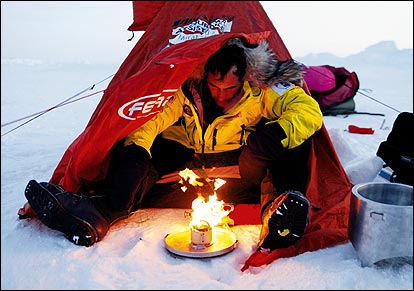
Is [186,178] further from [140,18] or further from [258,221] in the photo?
[140,18]

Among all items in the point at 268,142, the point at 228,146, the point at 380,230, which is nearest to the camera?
the point at 380,230

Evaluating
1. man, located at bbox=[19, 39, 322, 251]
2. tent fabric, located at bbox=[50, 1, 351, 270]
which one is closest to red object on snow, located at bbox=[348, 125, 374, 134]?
tent fabric, located at bbox=[50, 1, 351, 270]

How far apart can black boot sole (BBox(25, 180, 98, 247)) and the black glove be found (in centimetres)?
56

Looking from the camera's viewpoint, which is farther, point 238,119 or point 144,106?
point 238,119

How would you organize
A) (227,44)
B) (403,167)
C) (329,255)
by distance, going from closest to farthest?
(329,255), (227,44), (403,167)

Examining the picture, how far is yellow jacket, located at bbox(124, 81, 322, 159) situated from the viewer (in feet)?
4.98

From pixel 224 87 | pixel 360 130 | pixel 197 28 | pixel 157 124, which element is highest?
pixel 197 28

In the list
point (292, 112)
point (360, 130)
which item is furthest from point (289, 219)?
point (360, 130)

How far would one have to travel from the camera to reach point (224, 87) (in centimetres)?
160

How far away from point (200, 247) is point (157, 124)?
495 mm

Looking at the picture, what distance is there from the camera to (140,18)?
2279 millimetres

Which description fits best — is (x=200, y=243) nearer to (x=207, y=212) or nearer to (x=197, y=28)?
(x=207, y=212)

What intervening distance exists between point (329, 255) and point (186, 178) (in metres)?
0.62

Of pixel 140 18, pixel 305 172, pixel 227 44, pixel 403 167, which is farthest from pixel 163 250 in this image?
pixel 140 18
